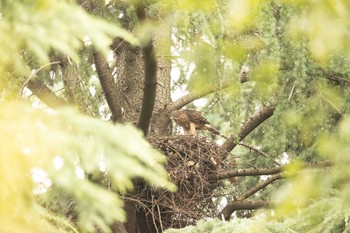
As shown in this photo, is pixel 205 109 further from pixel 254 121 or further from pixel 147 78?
pixel 147 78

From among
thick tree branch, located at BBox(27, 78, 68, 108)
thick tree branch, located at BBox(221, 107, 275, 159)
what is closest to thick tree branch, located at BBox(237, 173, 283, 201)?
thick tree branch, located at BBox(221, 107, 275, 159)

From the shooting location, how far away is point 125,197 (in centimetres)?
591

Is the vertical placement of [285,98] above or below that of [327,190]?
above

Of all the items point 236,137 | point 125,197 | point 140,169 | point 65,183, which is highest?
point 236,137

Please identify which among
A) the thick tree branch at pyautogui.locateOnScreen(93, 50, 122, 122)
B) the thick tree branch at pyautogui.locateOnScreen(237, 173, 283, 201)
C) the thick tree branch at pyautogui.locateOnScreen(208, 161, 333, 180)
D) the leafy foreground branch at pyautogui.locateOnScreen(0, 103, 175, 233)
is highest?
the thick tree branch at pyautogui.locateOnScreen(93, 50, 122, 122)

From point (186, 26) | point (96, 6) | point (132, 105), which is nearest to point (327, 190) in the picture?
point (186, 26)

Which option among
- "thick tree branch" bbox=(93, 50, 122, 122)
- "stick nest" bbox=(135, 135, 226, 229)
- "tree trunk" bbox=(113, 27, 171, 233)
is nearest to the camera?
"thick tree branch" bbox=(93, 50, 122, 122)

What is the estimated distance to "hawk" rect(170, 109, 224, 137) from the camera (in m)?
7.64

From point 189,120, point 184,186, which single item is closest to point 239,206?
point 184,186

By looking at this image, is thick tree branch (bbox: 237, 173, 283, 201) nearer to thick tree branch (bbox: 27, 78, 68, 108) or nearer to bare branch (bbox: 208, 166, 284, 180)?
bare branch (bbox: 208, 166, 284, 180)

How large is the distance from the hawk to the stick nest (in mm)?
722

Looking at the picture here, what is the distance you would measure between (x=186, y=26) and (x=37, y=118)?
220 centimetres

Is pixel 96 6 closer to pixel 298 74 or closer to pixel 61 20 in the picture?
pixel 298 74

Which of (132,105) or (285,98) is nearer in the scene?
(285,98)
